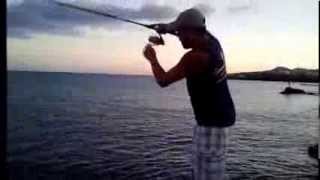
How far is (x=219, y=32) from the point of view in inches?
90.3

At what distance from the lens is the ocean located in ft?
7.51

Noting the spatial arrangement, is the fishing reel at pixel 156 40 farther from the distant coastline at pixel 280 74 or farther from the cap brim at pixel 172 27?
the distant coastline at pixel 280 74

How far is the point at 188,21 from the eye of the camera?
88.4 inches

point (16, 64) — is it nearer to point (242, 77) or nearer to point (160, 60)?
point (160, 60)

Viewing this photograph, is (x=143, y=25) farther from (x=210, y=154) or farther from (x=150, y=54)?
(x=210, y=154)

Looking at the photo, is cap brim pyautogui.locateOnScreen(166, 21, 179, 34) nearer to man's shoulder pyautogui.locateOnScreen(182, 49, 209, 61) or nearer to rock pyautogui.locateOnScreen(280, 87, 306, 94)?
man's shoulder pyautogui.locateOnScreen(182, 49, 209, 61)

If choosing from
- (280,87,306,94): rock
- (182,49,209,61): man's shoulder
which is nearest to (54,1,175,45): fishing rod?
(182,49,209,61): man's shoulder

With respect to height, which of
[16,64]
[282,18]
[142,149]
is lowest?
[142,149]

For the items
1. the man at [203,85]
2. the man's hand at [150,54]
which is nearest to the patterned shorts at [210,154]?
the man at [203,85]

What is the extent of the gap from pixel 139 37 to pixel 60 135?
500mm

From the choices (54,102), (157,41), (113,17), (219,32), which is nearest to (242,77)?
(219,32)

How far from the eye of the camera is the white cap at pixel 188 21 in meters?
2.25

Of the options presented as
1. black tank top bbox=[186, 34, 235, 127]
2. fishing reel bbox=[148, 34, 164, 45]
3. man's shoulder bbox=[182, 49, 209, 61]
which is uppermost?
fishing reel bbox=[148, 34, 164, 45]

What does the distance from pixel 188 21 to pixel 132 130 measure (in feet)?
1.60
